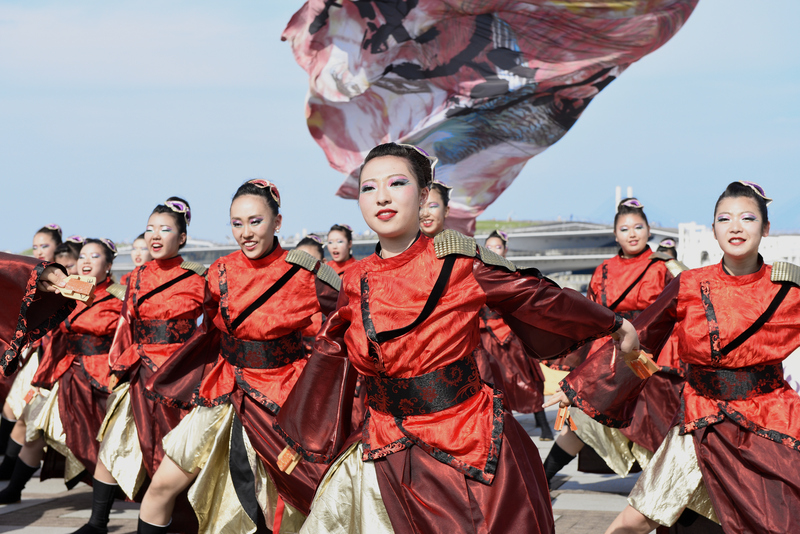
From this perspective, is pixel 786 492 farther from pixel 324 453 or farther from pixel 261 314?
pixel 261 314

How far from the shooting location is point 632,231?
22.2 ft

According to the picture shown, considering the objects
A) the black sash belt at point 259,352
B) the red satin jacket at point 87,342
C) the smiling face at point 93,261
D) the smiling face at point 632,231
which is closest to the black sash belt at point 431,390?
the black sash belt at point 259,352

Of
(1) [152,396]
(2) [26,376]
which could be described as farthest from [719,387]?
(2) [26,376]

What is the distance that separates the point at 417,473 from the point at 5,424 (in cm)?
617

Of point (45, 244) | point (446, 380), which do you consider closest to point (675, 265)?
point (446, 380)

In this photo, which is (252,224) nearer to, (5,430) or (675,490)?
(675,490)

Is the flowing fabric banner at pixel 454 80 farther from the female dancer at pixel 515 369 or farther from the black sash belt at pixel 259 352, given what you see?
the black sash belt at pixel 259 352

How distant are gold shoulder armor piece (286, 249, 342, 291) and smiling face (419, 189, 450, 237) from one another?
0.74 m

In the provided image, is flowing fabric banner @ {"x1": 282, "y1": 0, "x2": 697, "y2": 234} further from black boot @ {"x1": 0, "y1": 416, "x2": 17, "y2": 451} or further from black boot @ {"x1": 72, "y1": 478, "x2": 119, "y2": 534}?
black boot @ {"x1": 72, "y1": 478, "x2": 119, "y2": 534}

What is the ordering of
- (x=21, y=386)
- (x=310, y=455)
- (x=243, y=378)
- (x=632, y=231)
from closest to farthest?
(x=310, y=455), (x=243, y=378), (x=632, y=231), (x=21, y=386)

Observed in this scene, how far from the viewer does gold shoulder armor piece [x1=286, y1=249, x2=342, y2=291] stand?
4.50m

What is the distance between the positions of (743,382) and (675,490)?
54 centimetres

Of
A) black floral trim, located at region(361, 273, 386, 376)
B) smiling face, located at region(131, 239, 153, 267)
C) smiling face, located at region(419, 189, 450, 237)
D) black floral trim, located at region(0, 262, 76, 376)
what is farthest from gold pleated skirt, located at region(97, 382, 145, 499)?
smiling face, located at region(131, 239, 153, 267)

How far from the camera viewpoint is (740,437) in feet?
12.0
